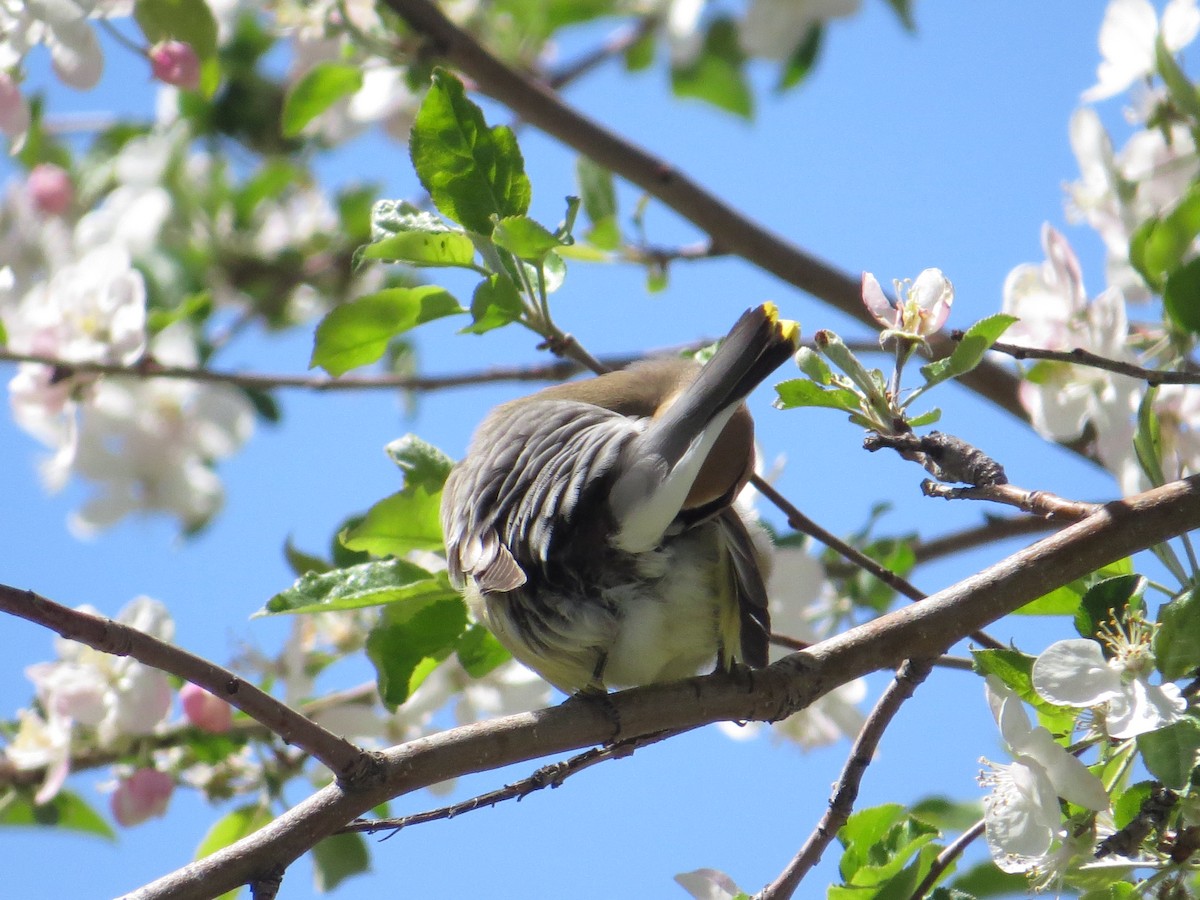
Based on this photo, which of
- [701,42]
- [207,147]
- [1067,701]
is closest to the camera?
[1067,701]

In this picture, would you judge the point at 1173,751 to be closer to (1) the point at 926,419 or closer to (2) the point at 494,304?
(1) the point at 926,419

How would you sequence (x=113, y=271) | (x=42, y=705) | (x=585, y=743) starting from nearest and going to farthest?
(x=585, y=743) → (x=42, y=705) → (x=113, y=271)

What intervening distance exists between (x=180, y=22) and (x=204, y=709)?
1.62m

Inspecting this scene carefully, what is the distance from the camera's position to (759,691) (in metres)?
2.12

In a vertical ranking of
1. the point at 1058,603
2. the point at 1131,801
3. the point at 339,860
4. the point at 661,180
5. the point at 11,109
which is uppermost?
the point at 11,109

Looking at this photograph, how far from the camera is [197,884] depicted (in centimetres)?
166

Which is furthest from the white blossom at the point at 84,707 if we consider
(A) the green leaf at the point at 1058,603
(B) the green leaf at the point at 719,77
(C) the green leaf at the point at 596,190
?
(B) the green leaf at the point at 719,77

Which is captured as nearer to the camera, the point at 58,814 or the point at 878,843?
the point at 878,843

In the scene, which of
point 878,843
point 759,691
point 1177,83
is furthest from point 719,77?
point 878,843

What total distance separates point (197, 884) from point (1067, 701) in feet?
3.87

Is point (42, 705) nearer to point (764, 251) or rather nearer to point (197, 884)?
point (197, 884)

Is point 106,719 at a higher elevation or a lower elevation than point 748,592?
higher

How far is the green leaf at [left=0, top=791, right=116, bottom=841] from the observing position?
3.21m

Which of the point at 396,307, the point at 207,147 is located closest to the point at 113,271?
the point at 396,307
